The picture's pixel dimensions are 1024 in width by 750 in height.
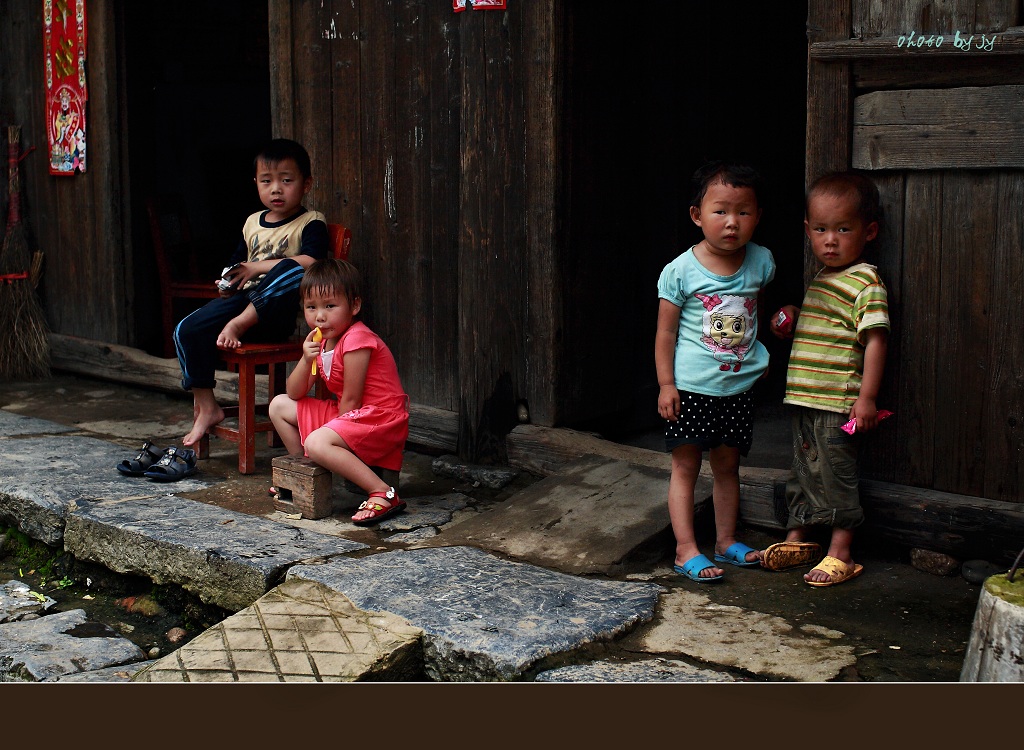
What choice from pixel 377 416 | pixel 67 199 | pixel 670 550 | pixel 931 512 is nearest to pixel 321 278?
pixel 377 416

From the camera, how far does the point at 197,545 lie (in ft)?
12.5

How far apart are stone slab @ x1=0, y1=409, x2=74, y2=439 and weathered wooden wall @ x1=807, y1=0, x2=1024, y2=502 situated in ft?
12.3

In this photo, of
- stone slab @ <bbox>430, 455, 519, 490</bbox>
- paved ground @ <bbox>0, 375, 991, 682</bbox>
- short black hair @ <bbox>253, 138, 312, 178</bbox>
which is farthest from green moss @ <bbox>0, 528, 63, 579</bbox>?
short black hair @ <bbox>253, 138, 312, 178</bbox>

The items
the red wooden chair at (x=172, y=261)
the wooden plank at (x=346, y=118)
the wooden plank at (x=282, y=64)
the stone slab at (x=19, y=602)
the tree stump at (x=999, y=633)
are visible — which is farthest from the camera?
the red wooden chair at (x=172, y=261)

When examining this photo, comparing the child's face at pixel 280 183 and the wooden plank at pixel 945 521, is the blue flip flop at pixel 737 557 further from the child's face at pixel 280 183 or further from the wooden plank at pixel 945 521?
the child's face at pixel 280 183

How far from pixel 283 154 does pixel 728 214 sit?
2.11 m

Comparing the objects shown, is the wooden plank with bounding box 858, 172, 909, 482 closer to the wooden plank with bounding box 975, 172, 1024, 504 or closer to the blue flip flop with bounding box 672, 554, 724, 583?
the wooden plank with bounding box 975, 172, 1024, 504

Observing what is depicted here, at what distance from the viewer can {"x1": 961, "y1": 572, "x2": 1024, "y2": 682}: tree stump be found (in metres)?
2.47

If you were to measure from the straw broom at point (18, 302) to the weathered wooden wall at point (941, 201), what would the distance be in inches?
200

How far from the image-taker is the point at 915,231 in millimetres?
3646

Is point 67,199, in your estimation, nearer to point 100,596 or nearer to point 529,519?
point 100,596

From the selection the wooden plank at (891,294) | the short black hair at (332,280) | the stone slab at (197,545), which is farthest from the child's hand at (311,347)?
the wooden plank at (891,294)

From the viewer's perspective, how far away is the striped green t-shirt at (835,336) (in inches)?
141

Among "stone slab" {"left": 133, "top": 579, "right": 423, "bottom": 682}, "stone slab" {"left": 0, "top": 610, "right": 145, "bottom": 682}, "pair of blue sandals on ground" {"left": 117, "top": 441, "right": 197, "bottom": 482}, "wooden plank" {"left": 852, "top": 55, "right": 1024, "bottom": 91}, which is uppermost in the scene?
"wooden plank" {"left": 852, "top": 55, "right": 1024, "bottom": 91}
